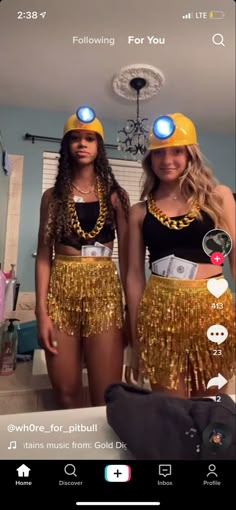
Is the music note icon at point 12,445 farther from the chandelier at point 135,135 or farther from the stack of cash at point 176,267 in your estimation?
the chandelier at point 135,135

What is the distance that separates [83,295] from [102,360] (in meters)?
0.10

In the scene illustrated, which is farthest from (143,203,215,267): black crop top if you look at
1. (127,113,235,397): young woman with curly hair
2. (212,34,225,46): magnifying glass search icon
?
(212,34,225,46): magnifying glass search icon

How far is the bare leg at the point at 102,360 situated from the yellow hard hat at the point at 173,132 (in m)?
0.27

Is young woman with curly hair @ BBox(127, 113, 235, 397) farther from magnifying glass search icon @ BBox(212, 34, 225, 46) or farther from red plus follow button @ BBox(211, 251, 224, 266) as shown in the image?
magnifying glass search icon @ BBox(212, 34, 225, 46)

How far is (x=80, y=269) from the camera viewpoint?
0.40 m

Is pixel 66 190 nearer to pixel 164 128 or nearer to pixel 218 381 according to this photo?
pixel 164 128

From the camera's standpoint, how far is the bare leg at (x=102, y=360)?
0.40 metres

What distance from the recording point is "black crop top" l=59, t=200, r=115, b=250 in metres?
0.39

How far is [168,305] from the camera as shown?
0.39 m

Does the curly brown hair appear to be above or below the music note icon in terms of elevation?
above

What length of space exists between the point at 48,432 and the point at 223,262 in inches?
12.5
